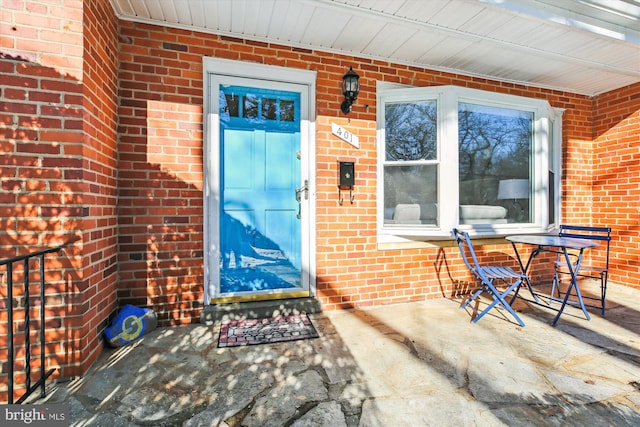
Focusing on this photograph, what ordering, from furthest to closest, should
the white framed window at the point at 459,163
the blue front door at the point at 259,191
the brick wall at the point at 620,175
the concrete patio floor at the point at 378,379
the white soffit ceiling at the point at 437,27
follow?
the brick wall at the point at 620,175, the white framed window at the point at 459,163, the blue front door at the point at 259,191, the white soffit ceiling at the point at 437,27, the concrete patio floor at the point at 378,379

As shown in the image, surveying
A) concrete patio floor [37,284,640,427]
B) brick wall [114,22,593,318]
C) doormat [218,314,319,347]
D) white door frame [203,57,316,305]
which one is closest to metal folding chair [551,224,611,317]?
concrete patio floor [37,284,640,427]

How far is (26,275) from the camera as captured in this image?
63.8 inches

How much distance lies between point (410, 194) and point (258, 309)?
→ 2.01 meters

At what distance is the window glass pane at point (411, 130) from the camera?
3.29 meters

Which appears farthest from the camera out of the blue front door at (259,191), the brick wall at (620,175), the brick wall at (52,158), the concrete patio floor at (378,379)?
the brick wall at (620,175)

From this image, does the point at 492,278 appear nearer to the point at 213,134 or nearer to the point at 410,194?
the point at 410,194

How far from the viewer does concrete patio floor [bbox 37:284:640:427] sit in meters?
1.56

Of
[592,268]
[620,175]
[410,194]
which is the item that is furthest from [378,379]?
[620,175]

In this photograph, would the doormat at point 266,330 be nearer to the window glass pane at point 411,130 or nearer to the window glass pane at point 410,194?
the window glass pane at point 410,194

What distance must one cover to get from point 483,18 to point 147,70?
113 inches

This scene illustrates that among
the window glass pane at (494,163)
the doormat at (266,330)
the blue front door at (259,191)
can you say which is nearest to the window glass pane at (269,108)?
the blue front door at (259,191)

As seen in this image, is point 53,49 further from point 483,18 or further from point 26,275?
point 483,18

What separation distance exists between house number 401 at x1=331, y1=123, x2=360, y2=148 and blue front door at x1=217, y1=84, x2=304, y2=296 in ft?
1.22

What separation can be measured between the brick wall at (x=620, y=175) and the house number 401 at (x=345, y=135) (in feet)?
11.9
